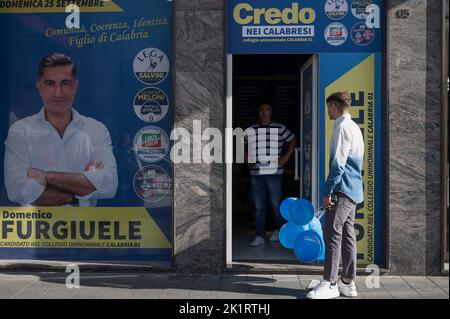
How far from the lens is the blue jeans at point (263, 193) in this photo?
349 inches

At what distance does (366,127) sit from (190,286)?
8.67 feet

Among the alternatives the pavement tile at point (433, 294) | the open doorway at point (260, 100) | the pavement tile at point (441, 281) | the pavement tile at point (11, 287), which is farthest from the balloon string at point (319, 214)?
the pavement tile at point (11, 287)

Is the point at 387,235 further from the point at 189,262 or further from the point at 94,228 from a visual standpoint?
the point at 94,228

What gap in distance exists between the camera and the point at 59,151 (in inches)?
297

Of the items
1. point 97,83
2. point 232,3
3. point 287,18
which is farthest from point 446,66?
point 97,83

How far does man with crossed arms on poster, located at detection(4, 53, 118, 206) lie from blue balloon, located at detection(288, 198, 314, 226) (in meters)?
2.30

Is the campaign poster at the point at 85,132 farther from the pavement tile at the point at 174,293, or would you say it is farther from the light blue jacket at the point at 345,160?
the light blue jacket at the point at 345,160

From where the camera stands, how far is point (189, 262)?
7.21m

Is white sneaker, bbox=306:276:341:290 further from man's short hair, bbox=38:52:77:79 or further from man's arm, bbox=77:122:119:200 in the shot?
man's short hair, bbox=38:52:77:79

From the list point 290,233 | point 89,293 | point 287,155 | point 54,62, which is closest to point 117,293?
point 89,293

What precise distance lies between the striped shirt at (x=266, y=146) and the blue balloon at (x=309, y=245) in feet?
8.40

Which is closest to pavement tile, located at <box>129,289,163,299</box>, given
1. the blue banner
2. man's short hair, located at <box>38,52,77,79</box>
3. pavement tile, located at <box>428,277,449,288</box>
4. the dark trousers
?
the dark trousers

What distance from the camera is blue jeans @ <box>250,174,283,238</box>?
8859mm

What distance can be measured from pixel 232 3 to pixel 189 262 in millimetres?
2977
